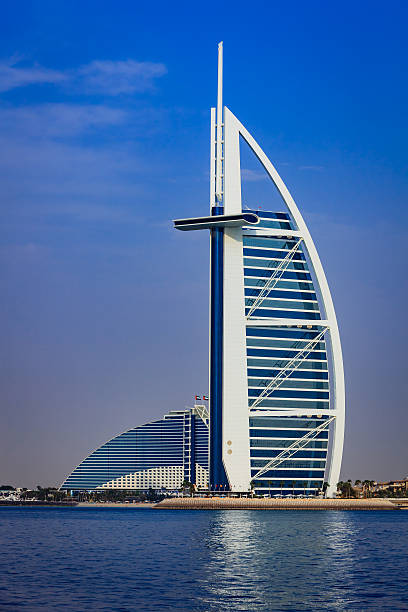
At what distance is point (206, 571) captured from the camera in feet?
143

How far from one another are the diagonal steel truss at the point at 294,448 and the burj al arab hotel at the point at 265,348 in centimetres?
13

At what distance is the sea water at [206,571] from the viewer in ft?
114

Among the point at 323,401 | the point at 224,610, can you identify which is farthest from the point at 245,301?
the point at 224,610

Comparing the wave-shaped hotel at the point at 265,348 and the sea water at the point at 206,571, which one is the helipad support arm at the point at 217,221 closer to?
the wave-shaped hotel at the point at 265,348

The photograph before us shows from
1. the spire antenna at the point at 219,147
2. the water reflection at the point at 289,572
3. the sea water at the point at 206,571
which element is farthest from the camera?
the spire antenna at the point at 219,147

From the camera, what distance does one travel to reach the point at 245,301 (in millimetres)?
123125

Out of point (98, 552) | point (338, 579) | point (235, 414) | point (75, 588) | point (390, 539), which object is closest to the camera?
point (75, 588)

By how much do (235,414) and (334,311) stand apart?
59.4 ft

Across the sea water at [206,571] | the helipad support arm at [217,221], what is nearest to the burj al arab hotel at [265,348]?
the helipad support arm at [217,221]

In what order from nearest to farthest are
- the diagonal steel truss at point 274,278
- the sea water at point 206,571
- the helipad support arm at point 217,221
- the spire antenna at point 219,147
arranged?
the sea water at point 206,571 < the helipad support arm at point 217,221 < the diagonal steel truss at point 274,278 < the spire antenna at point 219,147

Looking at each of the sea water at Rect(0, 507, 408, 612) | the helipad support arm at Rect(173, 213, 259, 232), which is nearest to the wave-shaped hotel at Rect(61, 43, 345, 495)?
the helipad support arm at Rect(173, 213, 259, 232)

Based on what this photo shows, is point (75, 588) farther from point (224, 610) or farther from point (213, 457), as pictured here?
point (213, 457)

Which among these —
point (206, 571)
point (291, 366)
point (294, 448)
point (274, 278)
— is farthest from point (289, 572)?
point (274, 278)

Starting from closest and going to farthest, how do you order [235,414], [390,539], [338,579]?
[338,579] < [390,539] < [235,414]
